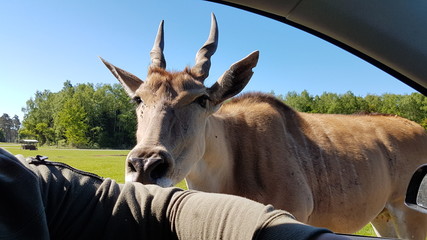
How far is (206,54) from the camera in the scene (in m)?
3.61

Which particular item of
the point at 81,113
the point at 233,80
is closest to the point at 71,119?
the point at 81,113

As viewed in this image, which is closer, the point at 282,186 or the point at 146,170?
the point at 146,170

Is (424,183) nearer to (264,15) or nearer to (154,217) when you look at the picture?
(154,217)

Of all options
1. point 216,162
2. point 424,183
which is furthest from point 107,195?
point 216,162

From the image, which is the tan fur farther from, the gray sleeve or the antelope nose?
the gray sleeve

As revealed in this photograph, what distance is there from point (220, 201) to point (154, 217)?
265mm

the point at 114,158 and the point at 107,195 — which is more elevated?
the point at 107,195

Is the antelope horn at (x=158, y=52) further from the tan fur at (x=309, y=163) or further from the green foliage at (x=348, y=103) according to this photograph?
the green foliage at (x=348, y=103)

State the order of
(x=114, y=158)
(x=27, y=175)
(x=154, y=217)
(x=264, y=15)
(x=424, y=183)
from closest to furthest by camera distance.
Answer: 1. (x=27, y=175)
2. (x=154, y=217)
3. (x=424, y=183)
4. (x=264, y=15)
5. (x=114, y=158)

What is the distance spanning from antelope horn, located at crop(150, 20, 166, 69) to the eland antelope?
1cm

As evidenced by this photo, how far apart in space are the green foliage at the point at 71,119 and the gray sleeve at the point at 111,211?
12577mm

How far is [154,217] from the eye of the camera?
Answer: 4.09 ft

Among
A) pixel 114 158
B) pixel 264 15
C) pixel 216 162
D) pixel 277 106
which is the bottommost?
pixel 114 158

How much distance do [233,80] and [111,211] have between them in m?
2.43
